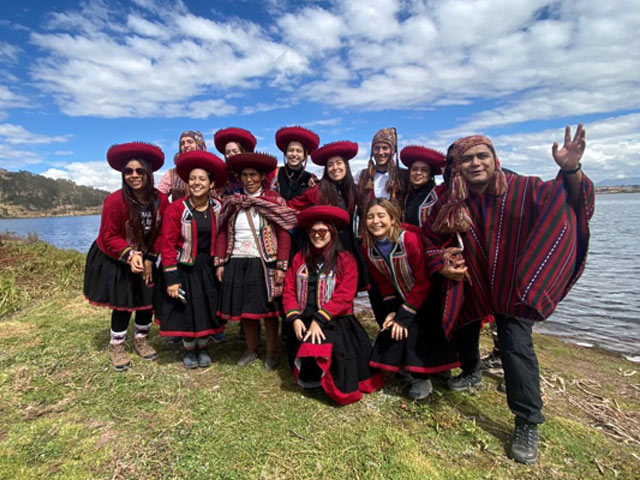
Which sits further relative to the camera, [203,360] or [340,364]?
[203,360]

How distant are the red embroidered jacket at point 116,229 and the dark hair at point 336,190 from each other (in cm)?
199

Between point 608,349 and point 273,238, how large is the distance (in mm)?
5913

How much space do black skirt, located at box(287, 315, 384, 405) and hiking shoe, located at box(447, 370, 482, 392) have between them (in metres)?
0.69

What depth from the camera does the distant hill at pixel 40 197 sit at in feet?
247

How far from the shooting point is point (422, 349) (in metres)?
3.41

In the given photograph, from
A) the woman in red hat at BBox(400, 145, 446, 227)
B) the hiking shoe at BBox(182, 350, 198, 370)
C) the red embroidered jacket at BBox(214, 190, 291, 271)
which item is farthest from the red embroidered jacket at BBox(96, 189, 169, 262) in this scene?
the woman in red hat at BBox(400, 145, 446, 227)

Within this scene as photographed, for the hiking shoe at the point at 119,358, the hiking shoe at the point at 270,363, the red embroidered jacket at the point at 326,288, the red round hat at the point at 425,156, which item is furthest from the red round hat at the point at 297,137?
the hiking shoe at the point at 119,358

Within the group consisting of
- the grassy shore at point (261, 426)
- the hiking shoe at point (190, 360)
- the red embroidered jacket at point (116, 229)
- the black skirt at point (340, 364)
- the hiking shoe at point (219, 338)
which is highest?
the red embroidered jacket at point (116, 229)

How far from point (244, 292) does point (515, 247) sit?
2501 mm

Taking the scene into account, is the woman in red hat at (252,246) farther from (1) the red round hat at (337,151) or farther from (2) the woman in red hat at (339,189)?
(1) the red round hat at (337,151)

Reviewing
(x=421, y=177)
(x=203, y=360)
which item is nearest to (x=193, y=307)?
(x=203, y=360)

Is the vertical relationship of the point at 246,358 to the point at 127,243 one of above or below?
below

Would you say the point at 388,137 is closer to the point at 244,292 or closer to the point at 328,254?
the point at 328,254

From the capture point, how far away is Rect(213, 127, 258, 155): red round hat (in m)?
4.57
